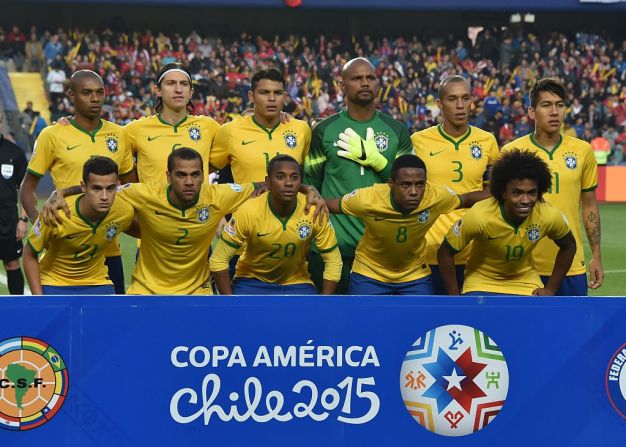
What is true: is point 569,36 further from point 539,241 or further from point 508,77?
point 539,241

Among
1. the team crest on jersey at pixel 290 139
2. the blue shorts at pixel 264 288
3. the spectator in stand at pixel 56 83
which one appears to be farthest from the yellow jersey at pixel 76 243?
the spectator in stand at pixel 56 83

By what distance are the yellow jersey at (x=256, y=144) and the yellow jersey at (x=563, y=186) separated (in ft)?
4.63

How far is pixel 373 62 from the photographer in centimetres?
3362

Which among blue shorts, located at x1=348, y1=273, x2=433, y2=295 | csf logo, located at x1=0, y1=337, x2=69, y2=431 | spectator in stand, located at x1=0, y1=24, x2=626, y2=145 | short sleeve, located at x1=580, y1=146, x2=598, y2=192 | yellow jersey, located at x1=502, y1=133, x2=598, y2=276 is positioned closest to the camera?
csf logo, located at x1=0, y1=337, x2=69, y2=431

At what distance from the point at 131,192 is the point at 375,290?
5.31 ft

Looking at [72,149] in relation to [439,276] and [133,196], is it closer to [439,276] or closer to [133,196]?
[133,196]

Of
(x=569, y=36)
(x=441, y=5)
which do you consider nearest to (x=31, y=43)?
(x=441, y=5)

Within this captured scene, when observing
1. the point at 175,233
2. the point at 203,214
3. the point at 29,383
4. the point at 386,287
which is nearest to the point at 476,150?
the point at 386,287

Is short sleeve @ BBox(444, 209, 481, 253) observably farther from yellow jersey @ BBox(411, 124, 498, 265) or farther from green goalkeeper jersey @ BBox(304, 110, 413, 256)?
green goalkeeper jersey @ BBox(304, 110, 413, 256)

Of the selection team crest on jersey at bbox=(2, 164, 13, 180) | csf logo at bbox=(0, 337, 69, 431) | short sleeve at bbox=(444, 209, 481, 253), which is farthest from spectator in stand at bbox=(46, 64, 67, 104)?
csf logo at bbox=(0, 337, 69, 431)

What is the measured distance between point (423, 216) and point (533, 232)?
0.69m

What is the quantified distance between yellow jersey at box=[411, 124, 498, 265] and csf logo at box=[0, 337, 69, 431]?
297 cm

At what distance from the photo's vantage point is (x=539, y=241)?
6641mm

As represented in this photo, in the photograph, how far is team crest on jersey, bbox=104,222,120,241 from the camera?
6395 millimetres
